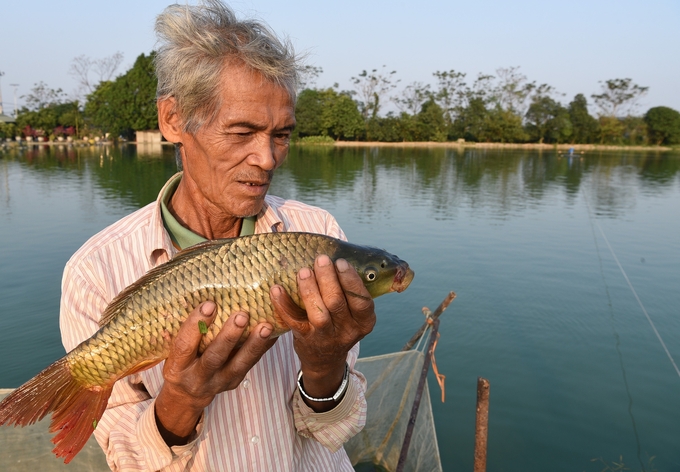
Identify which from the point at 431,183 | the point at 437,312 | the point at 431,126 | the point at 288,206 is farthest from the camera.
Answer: the point at 431,126

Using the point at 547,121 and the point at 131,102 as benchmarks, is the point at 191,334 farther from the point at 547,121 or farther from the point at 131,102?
the point at 547,121

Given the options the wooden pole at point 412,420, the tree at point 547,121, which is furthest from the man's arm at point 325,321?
the tree at point 547,121

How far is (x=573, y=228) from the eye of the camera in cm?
1505

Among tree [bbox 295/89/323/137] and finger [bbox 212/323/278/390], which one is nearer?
finger [bbox 212/323/278/390]

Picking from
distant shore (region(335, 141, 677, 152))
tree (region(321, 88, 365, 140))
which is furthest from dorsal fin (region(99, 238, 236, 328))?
tree (region(321, 88, 365, 140))

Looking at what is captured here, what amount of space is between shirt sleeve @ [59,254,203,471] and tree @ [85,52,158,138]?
6108cm

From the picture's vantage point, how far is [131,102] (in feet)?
193

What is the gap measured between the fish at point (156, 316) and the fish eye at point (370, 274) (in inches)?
7.6

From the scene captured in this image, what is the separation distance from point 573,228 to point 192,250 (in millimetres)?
15131

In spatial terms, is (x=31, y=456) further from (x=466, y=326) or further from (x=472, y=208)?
(x=472, y=208)

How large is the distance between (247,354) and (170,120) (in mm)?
1047

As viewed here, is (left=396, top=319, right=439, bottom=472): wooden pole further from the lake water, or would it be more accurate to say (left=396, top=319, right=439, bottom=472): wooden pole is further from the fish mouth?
the fish mouth

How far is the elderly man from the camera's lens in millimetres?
1731

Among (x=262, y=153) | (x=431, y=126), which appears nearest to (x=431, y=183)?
(x=262, y=153)
